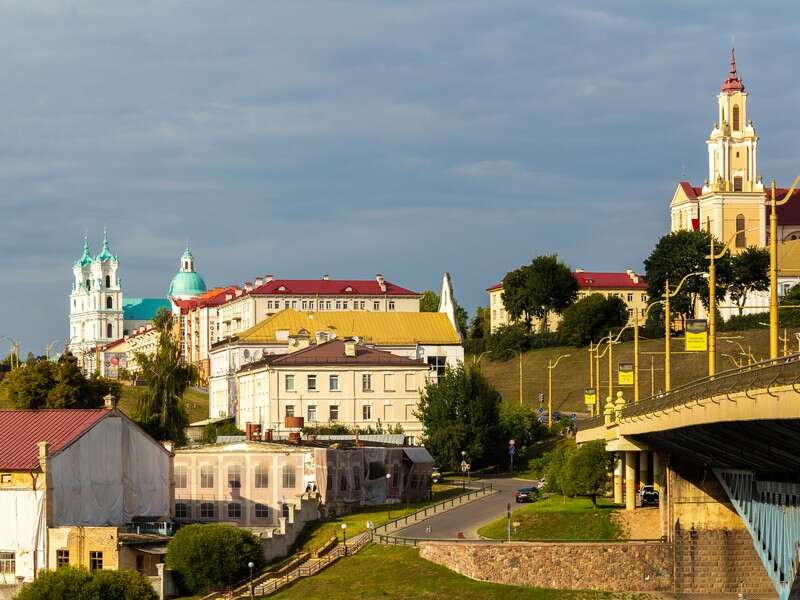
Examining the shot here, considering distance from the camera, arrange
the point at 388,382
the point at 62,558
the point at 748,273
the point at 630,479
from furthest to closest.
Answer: the point at 748,273 → the point at 388,382 → the point at 630,479 → the point at 62,558

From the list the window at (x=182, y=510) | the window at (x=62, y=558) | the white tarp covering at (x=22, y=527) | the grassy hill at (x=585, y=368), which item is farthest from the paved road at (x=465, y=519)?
the grassy hill at (x=585, y=368)

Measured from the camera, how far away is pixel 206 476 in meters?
102

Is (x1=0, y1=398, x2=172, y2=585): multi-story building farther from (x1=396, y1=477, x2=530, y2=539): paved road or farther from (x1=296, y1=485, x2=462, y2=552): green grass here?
(x1=396, y1=477, x2=530, y2=539): paved road

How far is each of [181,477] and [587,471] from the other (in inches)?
1023

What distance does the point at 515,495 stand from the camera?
103125mm

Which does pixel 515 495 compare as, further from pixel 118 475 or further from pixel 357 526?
pixel 118 475

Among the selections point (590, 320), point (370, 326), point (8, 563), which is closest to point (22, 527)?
point (8, 563)

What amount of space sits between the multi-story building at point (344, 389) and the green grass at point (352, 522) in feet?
110

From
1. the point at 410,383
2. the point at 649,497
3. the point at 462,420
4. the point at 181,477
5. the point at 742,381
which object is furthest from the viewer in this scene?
the point at 410,383

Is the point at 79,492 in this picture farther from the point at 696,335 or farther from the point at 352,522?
the point at 696,335

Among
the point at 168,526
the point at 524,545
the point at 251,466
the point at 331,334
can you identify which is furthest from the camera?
the point at 331,334

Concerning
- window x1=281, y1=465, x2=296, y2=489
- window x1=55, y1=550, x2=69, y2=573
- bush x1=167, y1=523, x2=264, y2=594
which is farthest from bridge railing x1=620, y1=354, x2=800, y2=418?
window x1=281, y1=465, x2=296, y2=489

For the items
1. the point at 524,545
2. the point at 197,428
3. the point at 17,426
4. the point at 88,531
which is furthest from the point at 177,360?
the point at 524,545

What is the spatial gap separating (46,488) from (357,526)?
17626 mm
